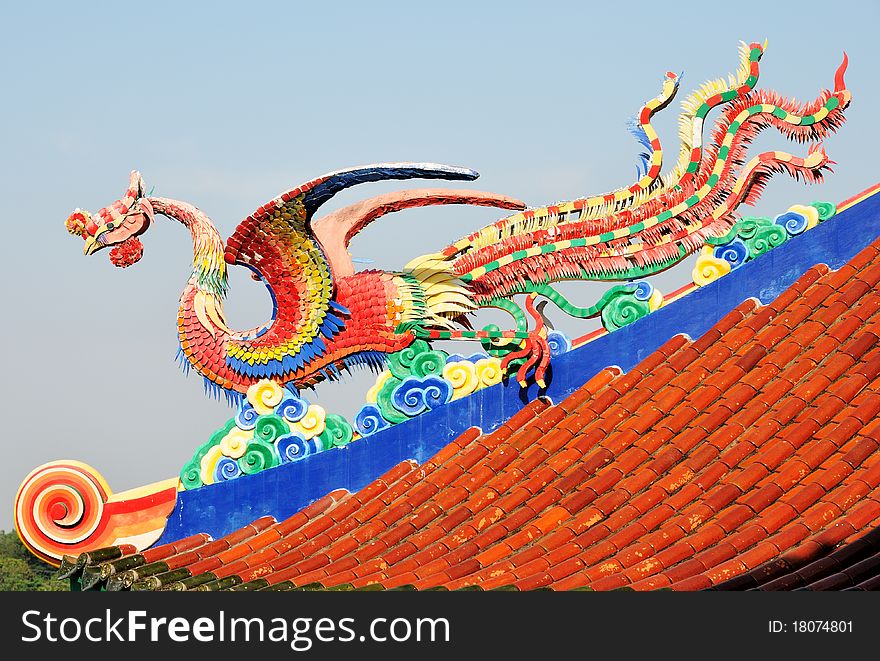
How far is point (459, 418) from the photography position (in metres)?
9.30

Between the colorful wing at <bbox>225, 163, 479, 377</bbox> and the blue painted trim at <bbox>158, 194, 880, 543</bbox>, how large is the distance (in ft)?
2.34

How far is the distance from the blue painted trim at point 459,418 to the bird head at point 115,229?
69.1 inches

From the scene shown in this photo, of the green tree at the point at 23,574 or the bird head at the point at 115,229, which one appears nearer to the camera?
the bird head at the point at 115,229

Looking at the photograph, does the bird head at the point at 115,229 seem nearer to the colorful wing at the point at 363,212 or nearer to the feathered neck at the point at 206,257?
the feathered neck at the point at 206,257

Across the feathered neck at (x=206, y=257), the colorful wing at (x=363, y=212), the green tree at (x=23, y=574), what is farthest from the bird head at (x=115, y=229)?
the green tree at (x=23, y=574)

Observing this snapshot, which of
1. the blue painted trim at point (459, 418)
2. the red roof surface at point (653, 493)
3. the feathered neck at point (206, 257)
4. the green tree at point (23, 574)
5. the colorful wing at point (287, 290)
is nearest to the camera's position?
the red roof surface at point (653, 493)

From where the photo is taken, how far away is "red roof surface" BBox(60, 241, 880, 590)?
22.4 ft

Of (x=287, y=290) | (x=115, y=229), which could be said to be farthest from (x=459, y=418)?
(x=115, y=229)

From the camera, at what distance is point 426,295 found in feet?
31.1

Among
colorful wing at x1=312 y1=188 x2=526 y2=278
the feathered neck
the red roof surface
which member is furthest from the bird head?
the red roof surface

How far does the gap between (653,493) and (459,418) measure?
6.52 ft

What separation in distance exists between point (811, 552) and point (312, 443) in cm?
383

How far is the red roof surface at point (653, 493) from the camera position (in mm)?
6836

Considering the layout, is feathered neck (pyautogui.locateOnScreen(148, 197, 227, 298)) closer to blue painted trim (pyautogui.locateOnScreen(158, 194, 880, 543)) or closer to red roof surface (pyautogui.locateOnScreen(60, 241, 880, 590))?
blue painted trim (pyautogui.locateOnScreen(158, 194, 880, 543))
